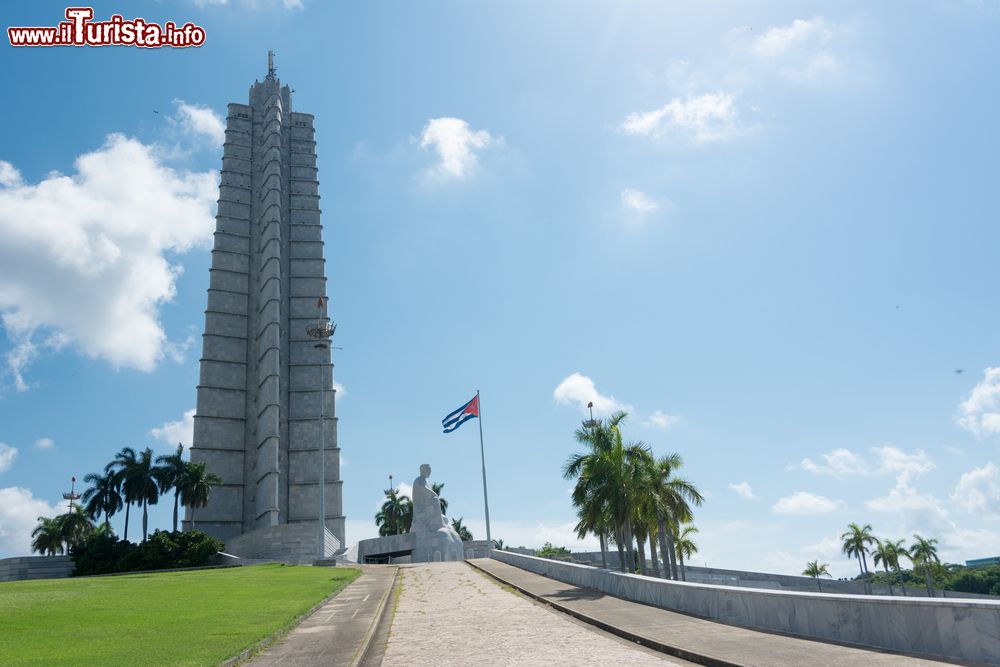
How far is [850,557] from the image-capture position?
71062 millimetres

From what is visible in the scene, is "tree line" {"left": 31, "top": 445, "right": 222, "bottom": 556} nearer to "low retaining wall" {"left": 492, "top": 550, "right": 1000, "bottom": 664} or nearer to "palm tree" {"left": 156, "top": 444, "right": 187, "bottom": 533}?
"palm tree" {"left": 156, "top": 444, "right": 187, "bottom": 533}

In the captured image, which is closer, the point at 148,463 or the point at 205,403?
the point at 148,463

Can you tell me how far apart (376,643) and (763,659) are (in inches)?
271

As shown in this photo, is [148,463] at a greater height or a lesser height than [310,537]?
greater

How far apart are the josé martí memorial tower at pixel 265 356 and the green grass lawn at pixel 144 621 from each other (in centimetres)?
4367

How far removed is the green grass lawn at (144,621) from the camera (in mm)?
11383

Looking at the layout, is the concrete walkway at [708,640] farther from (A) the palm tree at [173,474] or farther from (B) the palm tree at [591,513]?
(A) the palm tree at [173,474]

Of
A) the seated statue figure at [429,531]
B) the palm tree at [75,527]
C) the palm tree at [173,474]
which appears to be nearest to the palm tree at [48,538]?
the palm tree at [75,527]

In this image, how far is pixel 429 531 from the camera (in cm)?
5281

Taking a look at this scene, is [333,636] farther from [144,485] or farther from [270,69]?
[270,69]

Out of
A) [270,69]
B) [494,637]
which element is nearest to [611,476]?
[494,637]

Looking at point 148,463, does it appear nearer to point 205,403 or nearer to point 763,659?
point 205,403

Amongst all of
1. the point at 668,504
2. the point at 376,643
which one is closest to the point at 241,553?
the point at 668,504

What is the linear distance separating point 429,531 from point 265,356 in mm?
35985
